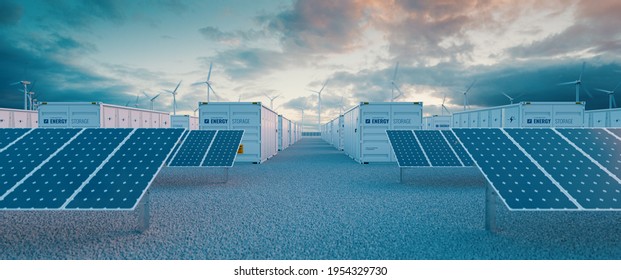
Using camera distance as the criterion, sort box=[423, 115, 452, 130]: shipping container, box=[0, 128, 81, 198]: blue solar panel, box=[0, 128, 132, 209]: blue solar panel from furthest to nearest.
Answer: box=[423, 115, 452, 130]: shipping container → box=[0, 128, 81, 198]: blue solar panel → box=[0, 128, 132, 209]: blue solar panel

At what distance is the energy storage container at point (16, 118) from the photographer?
26319 millimetres

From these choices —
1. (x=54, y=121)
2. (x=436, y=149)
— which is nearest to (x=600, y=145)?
(x=436, y=149)

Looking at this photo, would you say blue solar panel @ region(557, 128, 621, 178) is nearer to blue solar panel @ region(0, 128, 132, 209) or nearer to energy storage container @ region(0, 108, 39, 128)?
blue solar panel @ region(0, 128, 132, 209)

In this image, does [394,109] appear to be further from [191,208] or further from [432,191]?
[191,208]

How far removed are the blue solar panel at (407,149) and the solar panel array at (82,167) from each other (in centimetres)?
834

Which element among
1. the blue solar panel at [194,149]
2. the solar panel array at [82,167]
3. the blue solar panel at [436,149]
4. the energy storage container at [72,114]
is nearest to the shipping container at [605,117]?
the blue solar panel at [436,149]

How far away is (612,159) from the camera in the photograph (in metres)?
6.21

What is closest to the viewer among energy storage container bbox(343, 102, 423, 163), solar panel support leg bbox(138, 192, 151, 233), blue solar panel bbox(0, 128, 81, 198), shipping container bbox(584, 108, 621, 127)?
blue solar panel bbox(0, 128, 81, 198)

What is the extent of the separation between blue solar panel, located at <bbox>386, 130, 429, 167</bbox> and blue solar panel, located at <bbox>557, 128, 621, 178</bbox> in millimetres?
5174

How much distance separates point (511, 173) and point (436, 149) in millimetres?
7531

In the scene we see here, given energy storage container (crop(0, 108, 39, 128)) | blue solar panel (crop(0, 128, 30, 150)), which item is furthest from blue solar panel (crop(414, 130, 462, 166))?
energy storage container (crop(0, 108, 39, 128))

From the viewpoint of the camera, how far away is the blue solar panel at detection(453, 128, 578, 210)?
16.9 ft

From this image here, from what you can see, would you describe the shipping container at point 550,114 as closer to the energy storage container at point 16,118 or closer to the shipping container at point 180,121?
the shipping container at point 180,121

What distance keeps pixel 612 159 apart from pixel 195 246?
321 inches
